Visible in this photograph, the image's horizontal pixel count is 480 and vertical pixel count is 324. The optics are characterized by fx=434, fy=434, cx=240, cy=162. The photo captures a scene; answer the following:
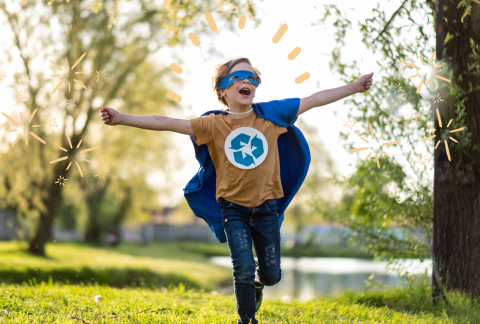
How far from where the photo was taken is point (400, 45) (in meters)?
4.90

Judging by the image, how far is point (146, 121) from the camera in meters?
3.30

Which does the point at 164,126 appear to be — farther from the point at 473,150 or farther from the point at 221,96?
the point at 473,150

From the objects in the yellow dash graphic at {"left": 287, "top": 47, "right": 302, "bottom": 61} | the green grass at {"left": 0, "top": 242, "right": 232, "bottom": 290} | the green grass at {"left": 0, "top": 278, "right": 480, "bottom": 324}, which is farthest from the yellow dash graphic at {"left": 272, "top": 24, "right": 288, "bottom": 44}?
the green grass at {"left": 0, "top": 242, "right": 232, "bottom": 290}

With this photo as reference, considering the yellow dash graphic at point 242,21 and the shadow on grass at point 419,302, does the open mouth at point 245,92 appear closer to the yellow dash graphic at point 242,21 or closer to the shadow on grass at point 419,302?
the yellow dash graphic at point 242,21

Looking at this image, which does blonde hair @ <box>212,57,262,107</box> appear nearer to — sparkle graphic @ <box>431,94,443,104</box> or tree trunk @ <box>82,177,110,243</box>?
sparkle graphic @ <box>431,94,443,104</box>

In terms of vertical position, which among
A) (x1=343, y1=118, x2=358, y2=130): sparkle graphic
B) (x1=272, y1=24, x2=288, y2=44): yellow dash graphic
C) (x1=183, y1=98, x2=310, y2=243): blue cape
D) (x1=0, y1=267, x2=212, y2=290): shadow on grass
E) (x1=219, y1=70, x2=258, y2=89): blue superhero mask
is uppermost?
(x1=272, y1=24, x2=288, y2=44): yellow dash graphic

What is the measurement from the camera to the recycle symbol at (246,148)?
341 centimetres

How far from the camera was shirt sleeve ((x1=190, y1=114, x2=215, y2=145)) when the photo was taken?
3.47m

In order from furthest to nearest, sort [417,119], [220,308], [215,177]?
[417,119] → [220,308] → [215,177]

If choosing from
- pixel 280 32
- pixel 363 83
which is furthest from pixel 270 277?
pixel 280 32

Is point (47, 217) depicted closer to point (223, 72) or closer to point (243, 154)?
point (223, 72)

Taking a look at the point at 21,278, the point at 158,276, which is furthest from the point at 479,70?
the point at 158,276

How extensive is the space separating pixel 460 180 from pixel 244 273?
8.96ft

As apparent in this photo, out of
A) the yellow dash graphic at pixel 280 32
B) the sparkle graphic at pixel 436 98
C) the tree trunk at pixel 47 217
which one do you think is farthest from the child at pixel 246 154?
the tree trunk at pixel 47 217
